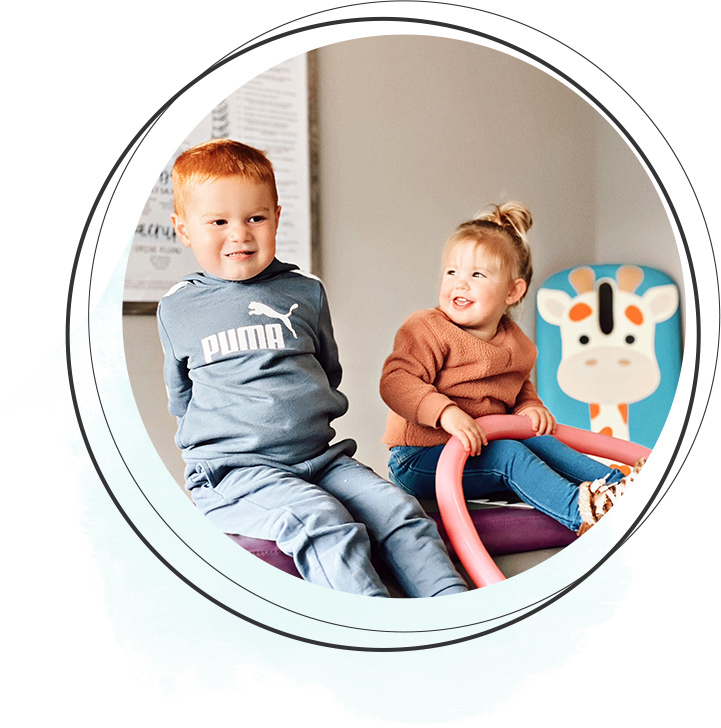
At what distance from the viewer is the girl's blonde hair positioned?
42.9 inches

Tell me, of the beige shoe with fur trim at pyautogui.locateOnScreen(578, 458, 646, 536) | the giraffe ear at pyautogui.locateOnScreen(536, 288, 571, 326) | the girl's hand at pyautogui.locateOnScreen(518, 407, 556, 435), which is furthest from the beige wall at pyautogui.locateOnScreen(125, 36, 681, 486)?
the beige shoe with fur trim at pyautogui.locateOnScreen(578, 458, 646, 536)

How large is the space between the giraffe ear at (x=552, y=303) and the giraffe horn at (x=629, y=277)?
0.39 feet

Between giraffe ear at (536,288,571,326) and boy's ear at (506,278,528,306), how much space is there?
64 cm

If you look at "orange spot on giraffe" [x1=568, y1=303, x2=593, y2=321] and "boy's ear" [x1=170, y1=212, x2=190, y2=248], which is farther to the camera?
"orange spot on giraffe" [x1=568, y1=303, x2=593, y2=321]

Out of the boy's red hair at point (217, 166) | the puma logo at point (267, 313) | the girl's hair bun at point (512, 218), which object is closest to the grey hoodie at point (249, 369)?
the puma logo at point (267, 313)

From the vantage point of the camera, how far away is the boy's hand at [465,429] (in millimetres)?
918

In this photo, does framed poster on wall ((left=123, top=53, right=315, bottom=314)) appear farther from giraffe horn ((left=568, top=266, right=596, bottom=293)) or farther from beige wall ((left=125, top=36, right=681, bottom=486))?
giraffe horn ((left=568, top=266, right=596, bottom=293))

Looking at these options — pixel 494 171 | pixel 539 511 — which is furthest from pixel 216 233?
pixel 494 171

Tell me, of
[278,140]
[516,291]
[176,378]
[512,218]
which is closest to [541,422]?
[516,291]

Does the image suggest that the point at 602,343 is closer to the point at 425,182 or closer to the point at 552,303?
the point at 552,303

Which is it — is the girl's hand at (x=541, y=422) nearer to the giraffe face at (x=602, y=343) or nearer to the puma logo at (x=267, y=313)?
the puma logo at (x=267, y=313)

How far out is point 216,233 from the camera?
87 centimetres

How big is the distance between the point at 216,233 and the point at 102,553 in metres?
0.39

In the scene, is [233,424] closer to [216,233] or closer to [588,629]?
[216,233]
